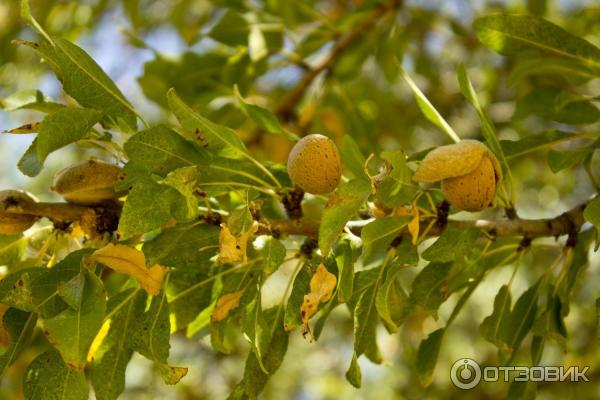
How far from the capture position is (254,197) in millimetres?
1215

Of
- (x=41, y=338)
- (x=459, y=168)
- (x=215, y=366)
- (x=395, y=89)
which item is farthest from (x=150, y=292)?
(x=395, y=89)

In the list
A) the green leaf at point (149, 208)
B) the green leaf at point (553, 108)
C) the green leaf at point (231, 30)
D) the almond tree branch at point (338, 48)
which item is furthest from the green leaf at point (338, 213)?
the almond tree branch at point (338, 48)

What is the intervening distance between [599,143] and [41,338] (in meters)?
1.71

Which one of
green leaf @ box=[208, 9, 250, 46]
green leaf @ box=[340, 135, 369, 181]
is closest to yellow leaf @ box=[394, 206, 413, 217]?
green leaf @ box=[340, 135, 369, 181]

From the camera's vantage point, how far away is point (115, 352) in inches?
48.8

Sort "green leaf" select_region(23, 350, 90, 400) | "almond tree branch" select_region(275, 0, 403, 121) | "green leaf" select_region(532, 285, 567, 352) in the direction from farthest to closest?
"almond tree branch" select_region(275, 0, 403, 121) < "green leaf" select_region(532, 285, 567, 352) < "green leaf" select_region(23, 350, 90, 400)

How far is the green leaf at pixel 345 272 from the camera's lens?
112 cm

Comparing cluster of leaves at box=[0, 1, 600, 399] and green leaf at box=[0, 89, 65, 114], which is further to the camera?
green leaf at box=[0, 89, 65, 114]

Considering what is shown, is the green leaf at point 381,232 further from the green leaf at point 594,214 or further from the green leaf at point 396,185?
the green leaf at point 594,214

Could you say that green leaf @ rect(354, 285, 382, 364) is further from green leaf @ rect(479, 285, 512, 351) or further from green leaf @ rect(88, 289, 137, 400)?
green leaf @ rect(88, 289, 137, 400)

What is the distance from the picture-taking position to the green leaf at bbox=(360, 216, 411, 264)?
1184 mm

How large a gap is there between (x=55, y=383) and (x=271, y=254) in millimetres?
370

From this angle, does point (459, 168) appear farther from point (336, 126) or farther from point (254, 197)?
point (336, 126)

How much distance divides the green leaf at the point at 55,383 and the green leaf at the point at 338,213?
0.41 metres
